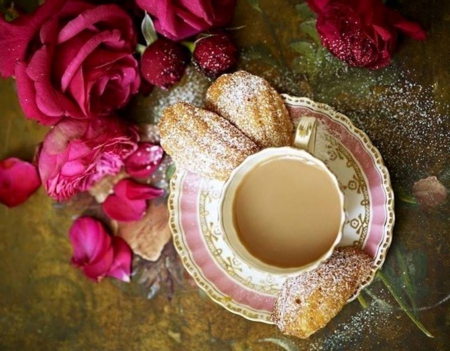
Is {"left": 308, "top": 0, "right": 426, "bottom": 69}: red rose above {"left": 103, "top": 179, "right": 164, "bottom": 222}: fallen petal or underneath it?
above

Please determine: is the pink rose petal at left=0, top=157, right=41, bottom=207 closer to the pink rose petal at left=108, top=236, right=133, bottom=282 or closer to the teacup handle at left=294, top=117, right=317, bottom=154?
the pink rose petal at left=108, top=236, right=133, bottom=282

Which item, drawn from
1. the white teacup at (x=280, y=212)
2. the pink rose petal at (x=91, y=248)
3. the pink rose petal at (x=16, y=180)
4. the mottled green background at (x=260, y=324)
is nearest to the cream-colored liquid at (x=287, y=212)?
the white teacup at (x=280, y=212)

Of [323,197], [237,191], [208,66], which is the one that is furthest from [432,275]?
[208,66]

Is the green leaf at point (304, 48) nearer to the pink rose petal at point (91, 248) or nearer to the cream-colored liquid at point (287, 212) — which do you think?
the cream-colored liquid at point (287, 212)

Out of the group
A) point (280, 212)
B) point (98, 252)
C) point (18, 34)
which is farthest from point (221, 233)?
point (18, 34)

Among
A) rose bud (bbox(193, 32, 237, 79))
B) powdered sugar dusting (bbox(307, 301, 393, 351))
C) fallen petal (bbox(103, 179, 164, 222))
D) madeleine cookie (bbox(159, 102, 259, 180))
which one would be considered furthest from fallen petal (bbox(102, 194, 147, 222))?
powdered sugar dusting (bbox(307, 301, 393, 351))

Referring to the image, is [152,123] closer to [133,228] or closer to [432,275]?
[133,228]

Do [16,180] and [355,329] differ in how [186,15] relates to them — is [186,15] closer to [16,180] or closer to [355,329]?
[16,180]
